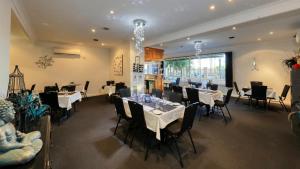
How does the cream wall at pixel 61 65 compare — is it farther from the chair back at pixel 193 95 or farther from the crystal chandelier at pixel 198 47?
the chair back at pixel 193 95

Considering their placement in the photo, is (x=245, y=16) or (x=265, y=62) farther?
(x=265, y=62)

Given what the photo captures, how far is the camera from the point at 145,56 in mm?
7312

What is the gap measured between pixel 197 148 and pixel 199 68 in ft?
24.2

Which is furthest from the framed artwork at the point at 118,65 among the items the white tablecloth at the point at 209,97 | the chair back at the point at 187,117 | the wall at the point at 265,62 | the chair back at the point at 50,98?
the chair back at the point at 187,117

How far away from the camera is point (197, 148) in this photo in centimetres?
272

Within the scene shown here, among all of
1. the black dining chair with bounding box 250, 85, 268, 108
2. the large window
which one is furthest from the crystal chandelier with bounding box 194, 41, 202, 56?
the black dining chair with bounding box 250, 85, 268, 108

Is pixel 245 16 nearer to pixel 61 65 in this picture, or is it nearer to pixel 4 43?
pixel 4 43

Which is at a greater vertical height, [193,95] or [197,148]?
[193,95]

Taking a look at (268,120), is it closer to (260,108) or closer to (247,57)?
(260,108)

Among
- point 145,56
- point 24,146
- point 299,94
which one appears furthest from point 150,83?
point 24,146

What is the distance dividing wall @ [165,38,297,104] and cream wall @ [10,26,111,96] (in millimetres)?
7028

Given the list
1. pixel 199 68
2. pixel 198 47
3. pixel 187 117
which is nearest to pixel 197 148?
pixel 187 117

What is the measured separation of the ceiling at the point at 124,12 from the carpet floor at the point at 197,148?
279cm

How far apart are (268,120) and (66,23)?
21.2ft
